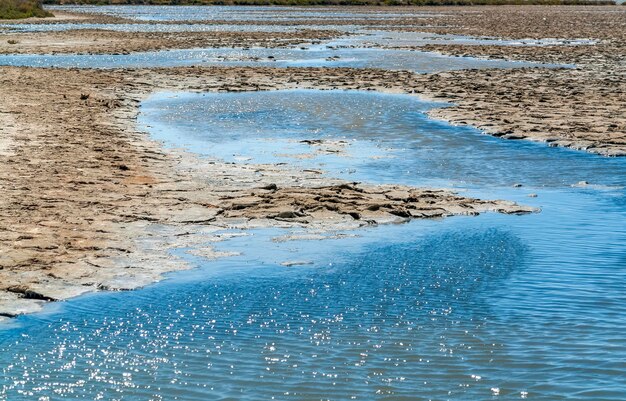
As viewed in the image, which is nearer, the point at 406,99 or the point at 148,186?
the point at 148,186

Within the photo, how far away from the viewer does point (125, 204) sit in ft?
41.2

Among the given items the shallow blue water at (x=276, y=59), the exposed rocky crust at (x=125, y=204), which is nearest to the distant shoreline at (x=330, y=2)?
the shallow blue water at (x=276, y=59)

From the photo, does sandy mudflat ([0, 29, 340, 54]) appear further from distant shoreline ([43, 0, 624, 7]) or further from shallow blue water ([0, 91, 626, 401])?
distant shoreline ([43, 0, 624, 7])

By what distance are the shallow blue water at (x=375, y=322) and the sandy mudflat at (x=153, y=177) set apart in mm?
571

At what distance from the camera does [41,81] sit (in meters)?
26.2

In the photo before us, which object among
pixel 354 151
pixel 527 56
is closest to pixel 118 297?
pixel 354 151

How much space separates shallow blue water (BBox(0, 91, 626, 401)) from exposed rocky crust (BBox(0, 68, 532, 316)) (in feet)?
1.54

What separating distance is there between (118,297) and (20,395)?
2.35 meters

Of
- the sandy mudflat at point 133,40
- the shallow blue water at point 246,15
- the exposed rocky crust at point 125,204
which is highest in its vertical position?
the exposed rocky crust at point 125,204

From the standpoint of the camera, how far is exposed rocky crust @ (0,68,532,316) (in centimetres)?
992

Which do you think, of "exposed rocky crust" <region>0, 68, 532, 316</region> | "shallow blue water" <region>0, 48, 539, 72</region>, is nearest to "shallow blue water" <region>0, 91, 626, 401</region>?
"exposed rocky crust" <region>0, 68, 532, 316</region>

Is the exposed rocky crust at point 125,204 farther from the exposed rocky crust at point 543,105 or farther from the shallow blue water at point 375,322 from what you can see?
the exposed rocky crust at point 543,105

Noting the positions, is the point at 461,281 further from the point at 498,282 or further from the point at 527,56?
the point at 527,56

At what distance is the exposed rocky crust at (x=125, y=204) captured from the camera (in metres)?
9.92
